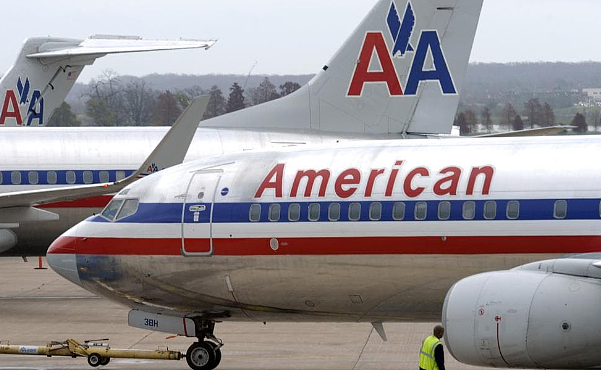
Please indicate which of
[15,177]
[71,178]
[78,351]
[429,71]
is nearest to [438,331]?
[78,351]

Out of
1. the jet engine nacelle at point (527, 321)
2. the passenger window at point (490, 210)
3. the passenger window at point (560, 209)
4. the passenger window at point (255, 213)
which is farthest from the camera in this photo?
the passenger window at point (255, 213)

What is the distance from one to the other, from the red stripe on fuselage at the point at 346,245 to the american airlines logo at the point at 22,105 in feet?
69.5

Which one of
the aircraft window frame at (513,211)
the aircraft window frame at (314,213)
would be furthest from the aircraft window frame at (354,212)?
the aircraft window frame at (513,211)

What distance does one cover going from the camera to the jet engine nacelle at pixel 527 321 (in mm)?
16234

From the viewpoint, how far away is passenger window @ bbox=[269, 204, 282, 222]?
763 inches

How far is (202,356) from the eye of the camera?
67.3 ft

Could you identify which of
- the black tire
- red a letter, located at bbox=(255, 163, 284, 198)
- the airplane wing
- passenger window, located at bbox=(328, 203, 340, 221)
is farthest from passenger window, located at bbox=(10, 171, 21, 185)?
passenger window, located at bbox=(328, 203, 340, 221)

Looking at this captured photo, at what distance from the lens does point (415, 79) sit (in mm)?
30703

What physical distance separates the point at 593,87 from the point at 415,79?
172 feet

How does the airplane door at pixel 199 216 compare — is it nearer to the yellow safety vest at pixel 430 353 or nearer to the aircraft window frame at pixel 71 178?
the yellow safety vest at pixel 430 353

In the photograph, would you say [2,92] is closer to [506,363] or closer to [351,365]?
[351,365]

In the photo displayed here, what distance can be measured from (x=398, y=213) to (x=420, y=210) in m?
0.33

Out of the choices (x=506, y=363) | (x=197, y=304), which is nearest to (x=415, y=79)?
(x=197, y=304)

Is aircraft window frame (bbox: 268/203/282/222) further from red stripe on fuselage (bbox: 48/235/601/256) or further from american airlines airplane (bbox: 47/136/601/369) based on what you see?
red stripe on fuselage (bbox: 48/235/601/256)
